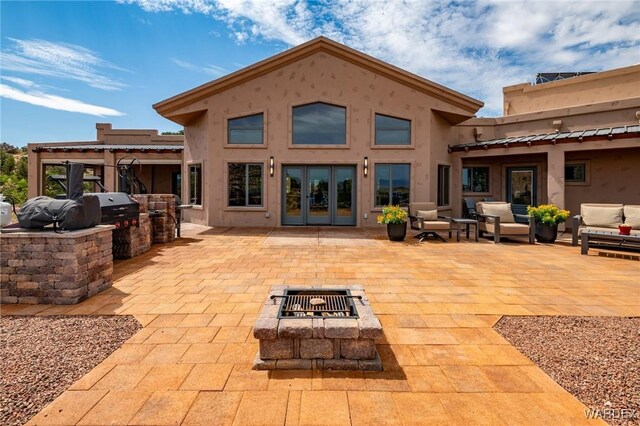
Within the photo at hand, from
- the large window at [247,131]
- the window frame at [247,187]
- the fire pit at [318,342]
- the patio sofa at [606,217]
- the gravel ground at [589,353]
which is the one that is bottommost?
the gravel ground at [589,353]

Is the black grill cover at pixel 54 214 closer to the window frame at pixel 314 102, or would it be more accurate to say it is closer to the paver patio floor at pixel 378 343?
the paver patio floor at pixel 378 343

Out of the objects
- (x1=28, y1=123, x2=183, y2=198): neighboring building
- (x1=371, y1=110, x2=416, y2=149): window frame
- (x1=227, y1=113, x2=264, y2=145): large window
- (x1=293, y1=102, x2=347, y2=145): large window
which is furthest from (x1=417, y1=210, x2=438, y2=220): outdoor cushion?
(x1=28, y1=123, x2=183, y2=198): neighboring building

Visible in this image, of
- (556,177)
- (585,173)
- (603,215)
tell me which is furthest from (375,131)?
(585,173)

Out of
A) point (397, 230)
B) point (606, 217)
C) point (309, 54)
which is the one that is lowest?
point (397, 230)

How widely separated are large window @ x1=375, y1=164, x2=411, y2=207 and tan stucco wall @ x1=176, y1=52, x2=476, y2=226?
0.22 meters

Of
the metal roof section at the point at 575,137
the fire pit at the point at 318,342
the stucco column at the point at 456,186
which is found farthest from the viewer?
the stucco column at the point at 456,186

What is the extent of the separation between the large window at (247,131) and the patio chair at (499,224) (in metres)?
7.97

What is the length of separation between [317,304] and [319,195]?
9029 mm

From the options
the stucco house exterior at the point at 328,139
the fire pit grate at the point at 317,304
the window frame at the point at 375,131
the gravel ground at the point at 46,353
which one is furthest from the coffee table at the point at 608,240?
the gravel ground at the point at 46,353

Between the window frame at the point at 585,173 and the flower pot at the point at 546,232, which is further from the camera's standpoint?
the window frame at the point at 585,173

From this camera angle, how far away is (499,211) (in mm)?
9492

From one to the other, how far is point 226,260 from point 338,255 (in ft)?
7.78

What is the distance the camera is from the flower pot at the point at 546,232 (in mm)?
8781

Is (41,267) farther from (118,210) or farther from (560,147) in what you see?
(560,147)
